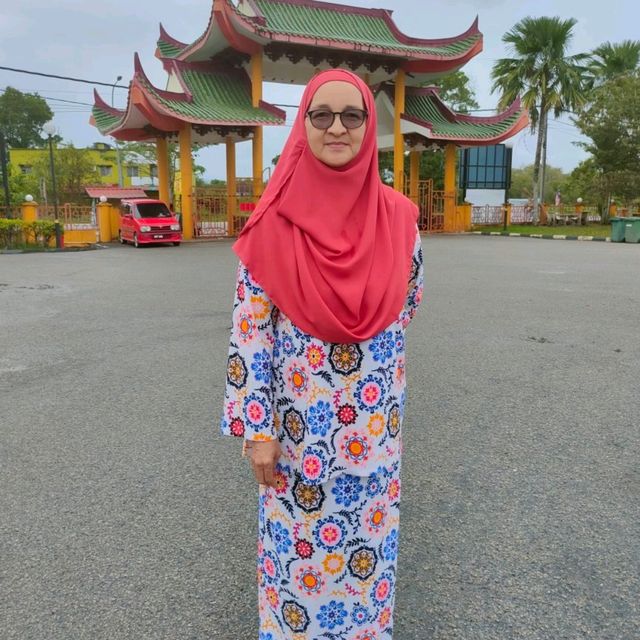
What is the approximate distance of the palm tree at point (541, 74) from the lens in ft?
85.7

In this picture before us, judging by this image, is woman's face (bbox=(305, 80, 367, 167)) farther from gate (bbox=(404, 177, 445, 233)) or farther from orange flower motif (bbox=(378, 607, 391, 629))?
gate (bbox=(404, 177, 445, 233))

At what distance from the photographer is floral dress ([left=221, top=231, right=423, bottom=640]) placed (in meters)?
1.49

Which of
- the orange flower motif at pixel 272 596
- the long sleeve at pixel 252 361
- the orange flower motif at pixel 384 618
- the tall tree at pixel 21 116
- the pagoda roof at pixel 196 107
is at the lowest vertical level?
the orange flower motif at pixel 384 618

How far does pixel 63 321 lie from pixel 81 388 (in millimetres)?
2642

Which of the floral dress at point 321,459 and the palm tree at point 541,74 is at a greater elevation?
the palm tree at point 541,74

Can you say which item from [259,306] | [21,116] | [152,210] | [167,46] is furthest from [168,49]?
[21,116]

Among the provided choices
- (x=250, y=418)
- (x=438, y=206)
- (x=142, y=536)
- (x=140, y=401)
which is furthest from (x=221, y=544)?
(x=438, y=206)

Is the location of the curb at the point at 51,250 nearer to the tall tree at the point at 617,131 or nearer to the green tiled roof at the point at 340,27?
the green tiled roof at the point at 340,27

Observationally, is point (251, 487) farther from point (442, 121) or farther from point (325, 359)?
point (442, 121)

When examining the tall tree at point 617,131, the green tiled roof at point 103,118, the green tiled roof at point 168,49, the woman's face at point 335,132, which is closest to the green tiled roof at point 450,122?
the tall tree at point 617,131

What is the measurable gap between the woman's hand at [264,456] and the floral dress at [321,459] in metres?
0.02

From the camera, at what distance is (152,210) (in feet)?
59.1

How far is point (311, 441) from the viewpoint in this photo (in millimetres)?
1497

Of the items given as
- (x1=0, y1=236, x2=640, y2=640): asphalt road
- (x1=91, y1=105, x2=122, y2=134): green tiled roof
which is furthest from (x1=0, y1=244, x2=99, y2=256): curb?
(x1=0, y1=236, x2=640, y2=640): asphalt road
